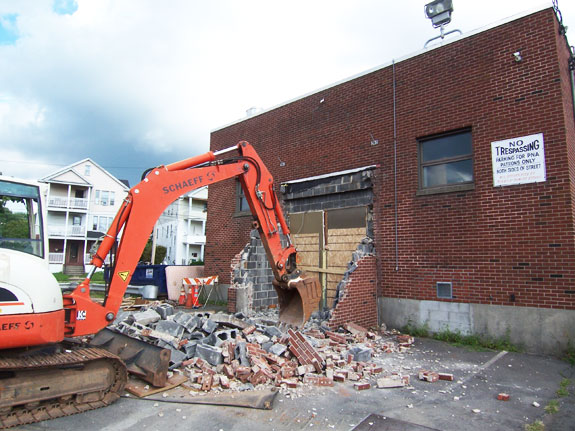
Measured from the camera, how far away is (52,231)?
3847cm

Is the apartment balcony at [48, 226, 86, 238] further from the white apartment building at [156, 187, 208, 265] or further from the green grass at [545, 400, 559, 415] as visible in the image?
the green grass at [545, 400, 559, 415]

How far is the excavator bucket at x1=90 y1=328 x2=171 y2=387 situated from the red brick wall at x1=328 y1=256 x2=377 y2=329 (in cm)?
427

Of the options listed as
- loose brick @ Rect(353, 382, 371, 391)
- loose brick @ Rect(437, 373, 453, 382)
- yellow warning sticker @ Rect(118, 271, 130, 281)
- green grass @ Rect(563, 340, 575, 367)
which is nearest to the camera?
yellow warning sticker @ Rect(118, 271, 130, 281)

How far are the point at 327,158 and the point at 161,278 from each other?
8.42 m

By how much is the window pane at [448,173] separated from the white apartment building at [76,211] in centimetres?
3477

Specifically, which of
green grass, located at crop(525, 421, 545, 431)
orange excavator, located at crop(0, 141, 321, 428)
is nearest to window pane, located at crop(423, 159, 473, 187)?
green grass, located at crop(525, 421, 545, 431)

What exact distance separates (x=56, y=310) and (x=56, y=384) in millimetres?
842

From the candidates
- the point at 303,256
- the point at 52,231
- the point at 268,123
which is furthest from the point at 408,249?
the point at 52,231

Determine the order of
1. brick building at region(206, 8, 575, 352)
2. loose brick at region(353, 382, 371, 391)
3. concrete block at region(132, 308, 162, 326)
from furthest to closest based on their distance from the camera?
concrete block at region(132, 308, 162, 326)
brick building at region(206, 8, 575, 352)
loose brick at region(353, 382, 371, 391)

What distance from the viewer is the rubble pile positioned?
18.8 feet

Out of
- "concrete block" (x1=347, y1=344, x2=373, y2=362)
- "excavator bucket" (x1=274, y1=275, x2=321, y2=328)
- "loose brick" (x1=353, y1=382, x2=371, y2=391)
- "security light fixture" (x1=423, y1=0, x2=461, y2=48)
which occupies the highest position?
"security light fixture" (x1=423, y1=0, x2=461, y2=48)

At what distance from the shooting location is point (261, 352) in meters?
6.50

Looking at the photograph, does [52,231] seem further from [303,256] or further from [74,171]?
[303,256]

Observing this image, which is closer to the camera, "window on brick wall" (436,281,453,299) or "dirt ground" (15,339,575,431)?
"dirt ground" (15,339,575,431)
